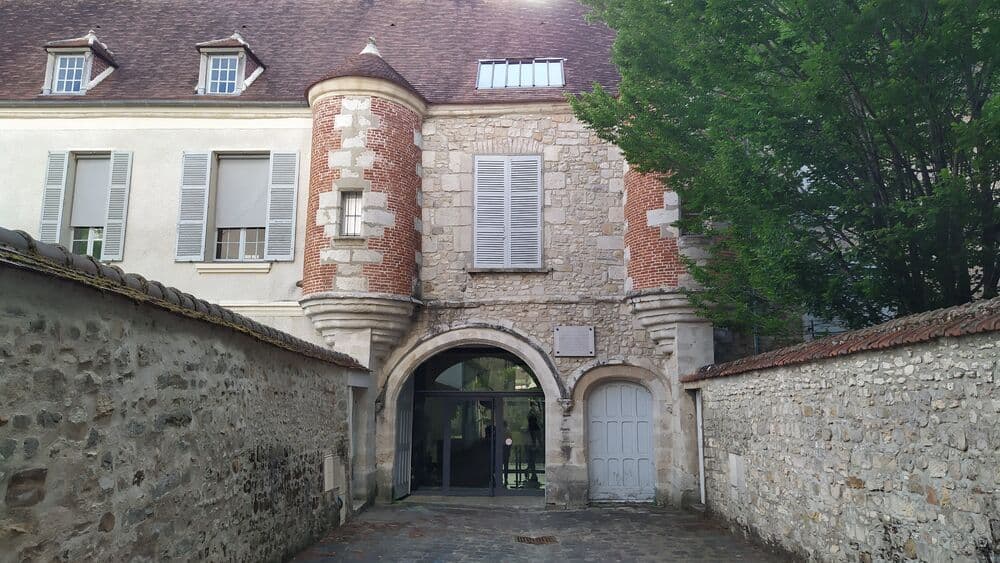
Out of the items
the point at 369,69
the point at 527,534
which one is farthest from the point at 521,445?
the point at 369,69

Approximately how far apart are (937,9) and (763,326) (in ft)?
13.6

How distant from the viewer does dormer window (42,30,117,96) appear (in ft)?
41.2

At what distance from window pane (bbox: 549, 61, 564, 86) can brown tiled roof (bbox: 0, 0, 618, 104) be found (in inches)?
7.3

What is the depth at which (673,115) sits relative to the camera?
8.40 metres

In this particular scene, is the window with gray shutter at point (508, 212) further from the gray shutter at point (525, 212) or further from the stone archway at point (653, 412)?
the stone archway at point (653, 412)

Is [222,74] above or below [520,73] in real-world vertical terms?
below

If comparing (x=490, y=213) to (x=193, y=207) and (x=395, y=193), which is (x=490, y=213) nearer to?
(x=395, y=193)

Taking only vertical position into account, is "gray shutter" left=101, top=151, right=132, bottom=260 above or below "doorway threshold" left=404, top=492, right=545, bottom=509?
above

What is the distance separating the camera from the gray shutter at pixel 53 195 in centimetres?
1195

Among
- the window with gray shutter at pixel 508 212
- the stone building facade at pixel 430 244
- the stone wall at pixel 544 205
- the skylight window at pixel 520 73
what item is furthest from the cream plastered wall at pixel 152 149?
the skylight window at pixel 520 73

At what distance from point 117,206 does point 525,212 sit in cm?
676

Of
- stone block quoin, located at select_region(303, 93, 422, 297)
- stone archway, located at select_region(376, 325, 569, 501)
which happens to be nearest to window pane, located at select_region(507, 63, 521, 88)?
stone block quoin, located at select_region(303, 93, 422, 297)

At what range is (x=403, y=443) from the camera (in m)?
12.3

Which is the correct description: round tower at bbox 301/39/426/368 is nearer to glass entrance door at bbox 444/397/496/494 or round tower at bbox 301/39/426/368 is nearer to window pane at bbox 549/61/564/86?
glass entrance door at bbox 444/397/496/494
